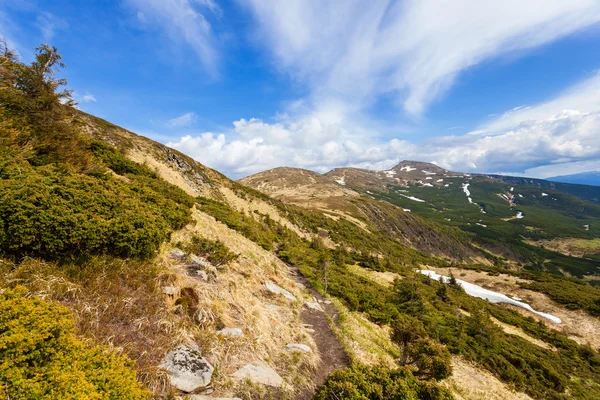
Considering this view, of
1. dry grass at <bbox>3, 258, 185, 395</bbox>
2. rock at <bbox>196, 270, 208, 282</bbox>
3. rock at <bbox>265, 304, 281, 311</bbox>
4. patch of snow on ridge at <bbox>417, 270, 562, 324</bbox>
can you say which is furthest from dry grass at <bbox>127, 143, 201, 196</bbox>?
patch of snow on ridge at <bbox>417, 270, 562, 324</bbox>

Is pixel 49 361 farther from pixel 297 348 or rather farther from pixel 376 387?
pixel 297 348

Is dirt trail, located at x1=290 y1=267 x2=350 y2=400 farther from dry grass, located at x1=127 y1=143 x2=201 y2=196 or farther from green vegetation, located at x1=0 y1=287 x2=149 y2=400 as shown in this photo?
dry grass, located at x1=127 y1=143 x2=201 y2=196

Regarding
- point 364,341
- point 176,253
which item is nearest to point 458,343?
point 364,341

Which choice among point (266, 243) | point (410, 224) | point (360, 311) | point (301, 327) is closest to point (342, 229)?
point (266, 243)

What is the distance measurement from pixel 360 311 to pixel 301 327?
25.8ft

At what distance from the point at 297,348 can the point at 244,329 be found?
1.91 m

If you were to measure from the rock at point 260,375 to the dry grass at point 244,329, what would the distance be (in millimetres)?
219

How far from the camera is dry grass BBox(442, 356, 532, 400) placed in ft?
38.5

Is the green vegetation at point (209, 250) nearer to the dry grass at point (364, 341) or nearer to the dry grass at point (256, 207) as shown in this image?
the dry grass at point (364, 341)

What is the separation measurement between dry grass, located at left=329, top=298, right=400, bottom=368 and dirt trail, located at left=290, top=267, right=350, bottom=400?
31 cm

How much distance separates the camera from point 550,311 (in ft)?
118

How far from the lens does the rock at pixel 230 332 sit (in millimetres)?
7112

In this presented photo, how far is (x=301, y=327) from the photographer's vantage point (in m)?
10.5

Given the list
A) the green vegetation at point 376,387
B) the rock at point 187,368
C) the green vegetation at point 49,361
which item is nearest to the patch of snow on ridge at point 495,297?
the green vegetation at point 376,387
